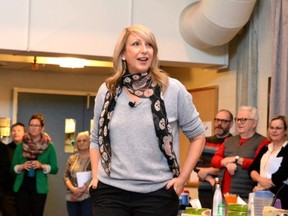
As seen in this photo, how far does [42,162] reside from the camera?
6684 mm

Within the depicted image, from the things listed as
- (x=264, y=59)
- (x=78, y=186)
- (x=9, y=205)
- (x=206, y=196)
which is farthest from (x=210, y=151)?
(x=9, y=205)

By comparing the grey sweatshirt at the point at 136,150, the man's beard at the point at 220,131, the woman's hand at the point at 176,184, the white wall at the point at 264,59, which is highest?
the white wall at the point at 264,59

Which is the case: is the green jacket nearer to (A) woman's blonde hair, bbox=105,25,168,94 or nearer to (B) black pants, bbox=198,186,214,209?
(B) black pants, bbox=198,186,214,209

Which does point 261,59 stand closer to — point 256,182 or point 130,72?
point 256,182

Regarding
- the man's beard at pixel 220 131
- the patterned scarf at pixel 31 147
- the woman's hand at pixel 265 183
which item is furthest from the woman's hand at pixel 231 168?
the patterned scarf at pixel 31 147

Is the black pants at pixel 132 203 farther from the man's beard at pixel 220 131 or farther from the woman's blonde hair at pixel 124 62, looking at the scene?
the man's beard at pixel 220 131

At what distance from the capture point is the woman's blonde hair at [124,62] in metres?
2.31

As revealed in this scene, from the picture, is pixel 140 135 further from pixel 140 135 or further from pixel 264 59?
pixel 264 59

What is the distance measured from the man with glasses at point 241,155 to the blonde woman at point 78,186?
5.35 feet

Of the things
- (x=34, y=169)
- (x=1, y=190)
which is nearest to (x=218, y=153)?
(x=34, y=169)

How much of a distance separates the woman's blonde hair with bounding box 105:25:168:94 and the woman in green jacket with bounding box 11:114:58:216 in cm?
431

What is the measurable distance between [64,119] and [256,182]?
4.54 m

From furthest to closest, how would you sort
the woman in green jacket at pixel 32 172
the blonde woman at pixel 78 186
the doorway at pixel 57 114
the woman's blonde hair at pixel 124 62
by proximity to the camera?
the doorway at pixel 57 114 < the woman in green jacket at pixel 32 172 < the blonde woman at pixel 78 186 < the woman's blonde hair at pixel 124 62

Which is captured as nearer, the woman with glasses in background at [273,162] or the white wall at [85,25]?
the woman with glasses in background at [273,162]
